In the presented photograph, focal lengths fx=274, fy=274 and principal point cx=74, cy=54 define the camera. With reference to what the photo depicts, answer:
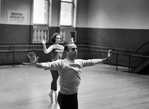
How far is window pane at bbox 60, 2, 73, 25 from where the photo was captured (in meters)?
15.3

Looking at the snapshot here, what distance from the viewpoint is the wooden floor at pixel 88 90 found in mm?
6750

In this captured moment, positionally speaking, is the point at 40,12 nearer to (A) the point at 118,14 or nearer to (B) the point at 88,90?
(A) the point at 118,14

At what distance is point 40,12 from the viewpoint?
1440cm

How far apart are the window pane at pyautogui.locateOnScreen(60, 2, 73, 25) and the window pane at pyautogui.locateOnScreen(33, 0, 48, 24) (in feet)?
3.52

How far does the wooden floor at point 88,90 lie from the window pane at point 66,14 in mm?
4418

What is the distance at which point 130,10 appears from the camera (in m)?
13.7

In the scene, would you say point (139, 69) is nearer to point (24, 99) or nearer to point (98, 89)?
point (98, 89)

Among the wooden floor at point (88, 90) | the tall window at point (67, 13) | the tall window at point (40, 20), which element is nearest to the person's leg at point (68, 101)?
the wooden floor at point (88, 90)

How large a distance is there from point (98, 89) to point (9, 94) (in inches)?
108

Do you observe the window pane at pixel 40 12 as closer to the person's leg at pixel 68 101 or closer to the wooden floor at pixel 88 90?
the wooden floor at pixel 88 90

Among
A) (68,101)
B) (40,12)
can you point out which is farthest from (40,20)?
(68,101)

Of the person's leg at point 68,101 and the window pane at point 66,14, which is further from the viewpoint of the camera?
the window pane at point 66,14

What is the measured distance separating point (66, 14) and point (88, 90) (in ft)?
25.8

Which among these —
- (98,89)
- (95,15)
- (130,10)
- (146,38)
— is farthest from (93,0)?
(98,89)
